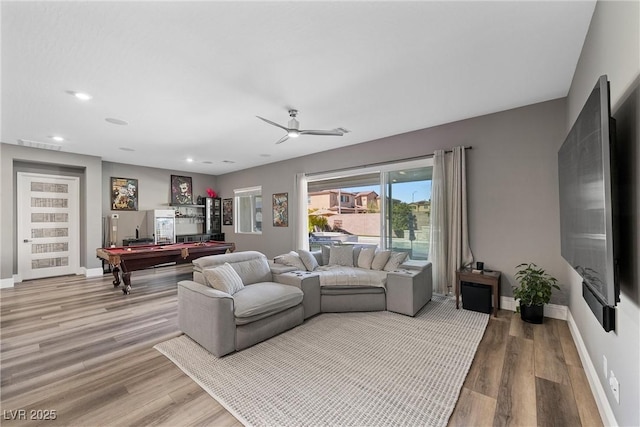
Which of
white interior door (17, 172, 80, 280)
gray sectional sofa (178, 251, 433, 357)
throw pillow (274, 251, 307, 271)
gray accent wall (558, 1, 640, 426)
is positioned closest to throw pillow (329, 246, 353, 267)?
gray sectional sofa (178, 251, 433, 357)

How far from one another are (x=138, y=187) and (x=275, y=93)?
6.22 m

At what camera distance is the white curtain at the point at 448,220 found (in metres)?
4.00

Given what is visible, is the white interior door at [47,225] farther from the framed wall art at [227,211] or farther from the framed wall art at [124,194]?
the framed wall art at [227,211]

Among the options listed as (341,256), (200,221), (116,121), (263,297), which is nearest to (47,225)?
(200,221)

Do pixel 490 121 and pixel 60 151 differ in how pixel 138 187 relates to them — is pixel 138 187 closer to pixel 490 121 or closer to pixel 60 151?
pixel 60 151

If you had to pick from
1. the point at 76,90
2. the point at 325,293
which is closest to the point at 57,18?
the point at 76,90

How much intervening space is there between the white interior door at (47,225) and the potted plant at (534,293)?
28.9ft

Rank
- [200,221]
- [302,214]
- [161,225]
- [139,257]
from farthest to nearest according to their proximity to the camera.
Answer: [200,221] → [161,225] → [302,214] → [139,257]

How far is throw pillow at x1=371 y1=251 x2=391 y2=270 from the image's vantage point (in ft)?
13.6

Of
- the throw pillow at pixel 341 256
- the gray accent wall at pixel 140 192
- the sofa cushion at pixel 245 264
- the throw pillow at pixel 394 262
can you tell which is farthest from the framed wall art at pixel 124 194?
the throw pillow at pixel 394 262

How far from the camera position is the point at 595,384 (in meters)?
1.96

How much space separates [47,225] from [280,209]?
522 centimetres

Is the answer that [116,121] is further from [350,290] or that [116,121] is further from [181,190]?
[181,190]

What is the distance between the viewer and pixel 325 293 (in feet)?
12.2
